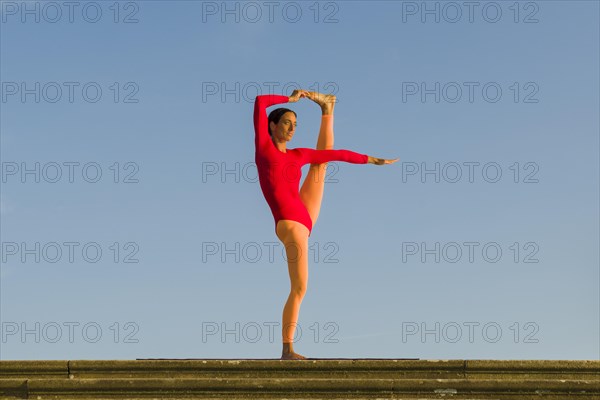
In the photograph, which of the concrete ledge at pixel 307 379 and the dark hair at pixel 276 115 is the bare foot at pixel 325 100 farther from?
the concrete ledge at pixel 307 379

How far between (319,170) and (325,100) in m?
0.89

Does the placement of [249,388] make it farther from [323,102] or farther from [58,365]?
[323,102]

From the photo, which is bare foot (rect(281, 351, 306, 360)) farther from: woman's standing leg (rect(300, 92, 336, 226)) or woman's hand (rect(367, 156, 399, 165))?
woman's hand (rect(367, 156, 399, 165))

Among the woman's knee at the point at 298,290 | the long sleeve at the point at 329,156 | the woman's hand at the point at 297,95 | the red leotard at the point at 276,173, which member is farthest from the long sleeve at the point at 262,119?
the woman's knee at the point at 298,290

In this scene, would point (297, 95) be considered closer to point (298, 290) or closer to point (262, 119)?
point (262, 119)

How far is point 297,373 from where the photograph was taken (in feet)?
26.6

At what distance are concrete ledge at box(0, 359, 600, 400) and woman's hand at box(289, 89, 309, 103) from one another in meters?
3.26

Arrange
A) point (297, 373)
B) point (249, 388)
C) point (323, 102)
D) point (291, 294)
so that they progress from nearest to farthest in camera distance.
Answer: point (249, 388), point (297, 373), point (291, 294), point (323, 102)

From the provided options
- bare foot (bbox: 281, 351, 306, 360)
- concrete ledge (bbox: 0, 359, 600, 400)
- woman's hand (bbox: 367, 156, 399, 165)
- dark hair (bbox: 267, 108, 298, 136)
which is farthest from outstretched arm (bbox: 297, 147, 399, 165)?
concrete ledge (bbox: 0, 359, 600, 400)

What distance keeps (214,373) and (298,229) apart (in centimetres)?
210

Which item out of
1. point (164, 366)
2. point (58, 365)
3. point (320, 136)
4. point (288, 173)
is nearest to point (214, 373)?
point (164, 366)

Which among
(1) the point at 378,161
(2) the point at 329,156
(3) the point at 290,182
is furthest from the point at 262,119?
(1) the point at 378,161

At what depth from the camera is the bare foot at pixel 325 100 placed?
33.7 ft

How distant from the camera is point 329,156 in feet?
32.9
